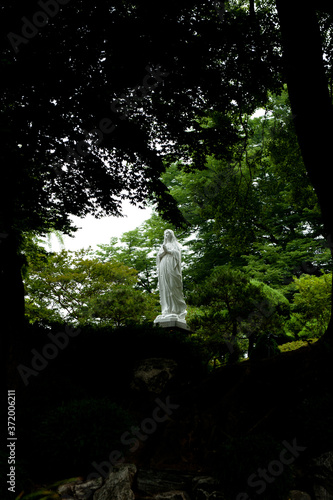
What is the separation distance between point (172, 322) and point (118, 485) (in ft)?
18.1

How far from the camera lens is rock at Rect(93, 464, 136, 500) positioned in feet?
10.9

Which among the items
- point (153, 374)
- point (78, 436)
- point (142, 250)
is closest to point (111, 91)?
point (78, 436)

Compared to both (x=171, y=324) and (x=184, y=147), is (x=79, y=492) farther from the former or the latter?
(x=171, y=324)

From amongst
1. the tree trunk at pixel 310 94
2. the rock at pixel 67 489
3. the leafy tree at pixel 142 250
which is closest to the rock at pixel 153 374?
the rock at pixel 67 489

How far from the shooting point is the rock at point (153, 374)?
20.0 ft

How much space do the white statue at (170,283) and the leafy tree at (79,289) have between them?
2879 mm

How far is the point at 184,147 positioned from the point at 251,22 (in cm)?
205

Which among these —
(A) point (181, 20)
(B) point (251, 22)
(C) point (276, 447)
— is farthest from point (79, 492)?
(B) point (251, 22)

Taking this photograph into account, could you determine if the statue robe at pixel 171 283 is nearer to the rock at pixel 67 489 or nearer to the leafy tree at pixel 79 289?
the leafy tree at pixel 79 289

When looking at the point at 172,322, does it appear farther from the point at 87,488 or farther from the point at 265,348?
the point at 87,488

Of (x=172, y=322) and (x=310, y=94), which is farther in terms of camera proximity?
(x=172, y=322)

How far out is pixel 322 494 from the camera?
2.99 m

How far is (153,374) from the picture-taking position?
6.21 metres

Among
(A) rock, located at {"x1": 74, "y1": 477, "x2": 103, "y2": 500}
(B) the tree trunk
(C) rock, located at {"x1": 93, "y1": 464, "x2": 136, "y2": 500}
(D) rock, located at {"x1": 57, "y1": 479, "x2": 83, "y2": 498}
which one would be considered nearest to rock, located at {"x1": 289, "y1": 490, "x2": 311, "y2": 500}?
(C) rock, located at {"x1": 93, "y1": 464, "x2": 136, "y2": 500}
